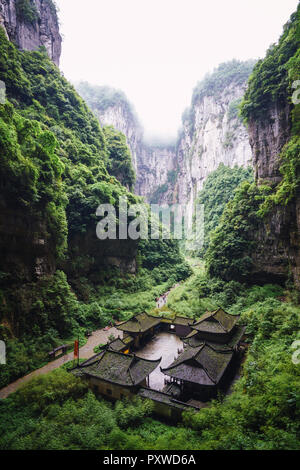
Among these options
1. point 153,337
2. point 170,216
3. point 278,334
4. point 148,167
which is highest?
point 148,167

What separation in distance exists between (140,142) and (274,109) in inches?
3331

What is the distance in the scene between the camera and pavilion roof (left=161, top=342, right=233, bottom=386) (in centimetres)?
1187

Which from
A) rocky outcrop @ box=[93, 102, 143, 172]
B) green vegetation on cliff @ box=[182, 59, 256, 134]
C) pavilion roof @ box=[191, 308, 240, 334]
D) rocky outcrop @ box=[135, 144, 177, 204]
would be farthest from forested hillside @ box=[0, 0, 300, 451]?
rocky outcrop @ box=[135, 144, 177, 204]

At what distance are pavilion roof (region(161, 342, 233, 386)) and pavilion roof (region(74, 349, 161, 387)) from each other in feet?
3.62

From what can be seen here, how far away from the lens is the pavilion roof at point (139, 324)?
18.4 metres

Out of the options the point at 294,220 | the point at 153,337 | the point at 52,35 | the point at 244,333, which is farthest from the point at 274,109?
the point at 52,35

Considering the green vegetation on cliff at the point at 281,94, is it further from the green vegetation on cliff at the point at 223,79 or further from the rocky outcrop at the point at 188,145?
the green vegetation on cliff at the point at 223,79

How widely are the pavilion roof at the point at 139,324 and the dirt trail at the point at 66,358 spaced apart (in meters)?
1.67

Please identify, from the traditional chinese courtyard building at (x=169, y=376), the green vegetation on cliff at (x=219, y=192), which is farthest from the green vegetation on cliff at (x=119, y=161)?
the traditional chinese courtyard building at (x=169, y=376)

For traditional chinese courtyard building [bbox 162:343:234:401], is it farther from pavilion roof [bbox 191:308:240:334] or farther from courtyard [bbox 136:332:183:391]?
pavilion roof [bbox 191:308:240:334]

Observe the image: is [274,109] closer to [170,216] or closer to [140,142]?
[170,216]

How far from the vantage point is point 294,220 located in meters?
20.0

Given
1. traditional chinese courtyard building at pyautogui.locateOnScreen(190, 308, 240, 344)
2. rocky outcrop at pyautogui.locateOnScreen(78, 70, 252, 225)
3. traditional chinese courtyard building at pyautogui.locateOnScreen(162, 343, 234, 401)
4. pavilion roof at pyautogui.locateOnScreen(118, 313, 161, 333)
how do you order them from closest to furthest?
traditional chinese courtyard building at pyautogui.locateOnScreen(162, 343, 234, 401) < traditional chinese courtyard building at pyautogui.locateOnScreen(190, 308, 240, 344) < pavilion roof at pyautogui.locateOnScreen(118, 313, 161, 333) < rocky outcrop at pyautogui.locateOnScreen(78, 70, 252, 225)
